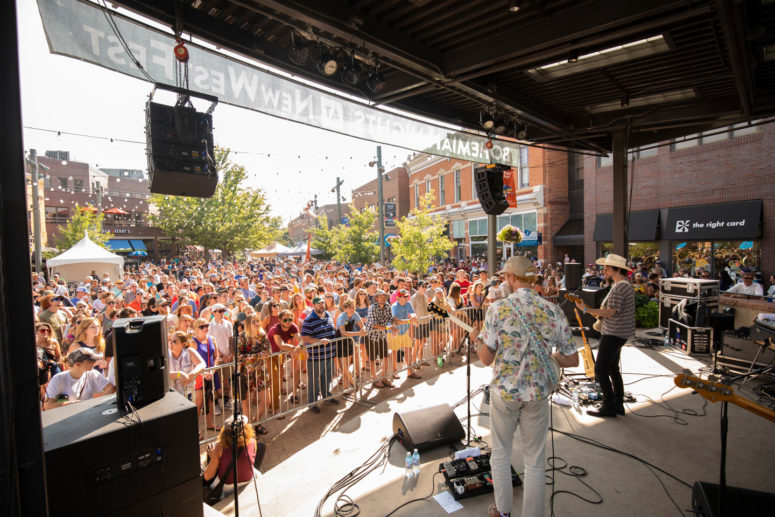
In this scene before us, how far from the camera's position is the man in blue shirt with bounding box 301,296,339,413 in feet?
19.4

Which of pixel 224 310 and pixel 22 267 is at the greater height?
pixel 22 267

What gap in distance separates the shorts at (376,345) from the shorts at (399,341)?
0.52ft

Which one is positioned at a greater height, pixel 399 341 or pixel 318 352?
pixel 318 352

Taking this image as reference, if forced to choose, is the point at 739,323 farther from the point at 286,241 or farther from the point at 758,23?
the point at 286,241

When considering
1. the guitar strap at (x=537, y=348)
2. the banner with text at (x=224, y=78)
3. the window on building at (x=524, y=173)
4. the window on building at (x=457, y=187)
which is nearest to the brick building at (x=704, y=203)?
the window on building at (x=524, y=173)

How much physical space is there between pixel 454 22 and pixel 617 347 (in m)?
4.40

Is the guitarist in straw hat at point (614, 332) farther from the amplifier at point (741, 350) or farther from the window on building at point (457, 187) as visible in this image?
the window on building at point (457, 187)

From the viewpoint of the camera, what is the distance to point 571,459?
389cm

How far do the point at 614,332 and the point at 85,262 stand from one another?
19373 millimetres

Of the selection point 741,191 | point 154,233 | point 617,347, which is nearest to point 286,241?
point 154,233

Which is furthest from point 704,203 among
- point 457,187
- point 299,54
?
point 299,54

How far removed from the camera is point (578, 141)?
354 inches

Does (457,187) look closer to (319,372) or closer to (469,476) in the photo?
(319,372)

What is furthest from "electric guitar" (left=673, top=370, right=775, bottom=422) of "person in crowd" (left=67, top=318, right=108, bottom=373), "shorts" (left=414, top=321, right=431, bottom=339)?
"person in crowd" (left=67, top=318, right=108, bottom=373)
